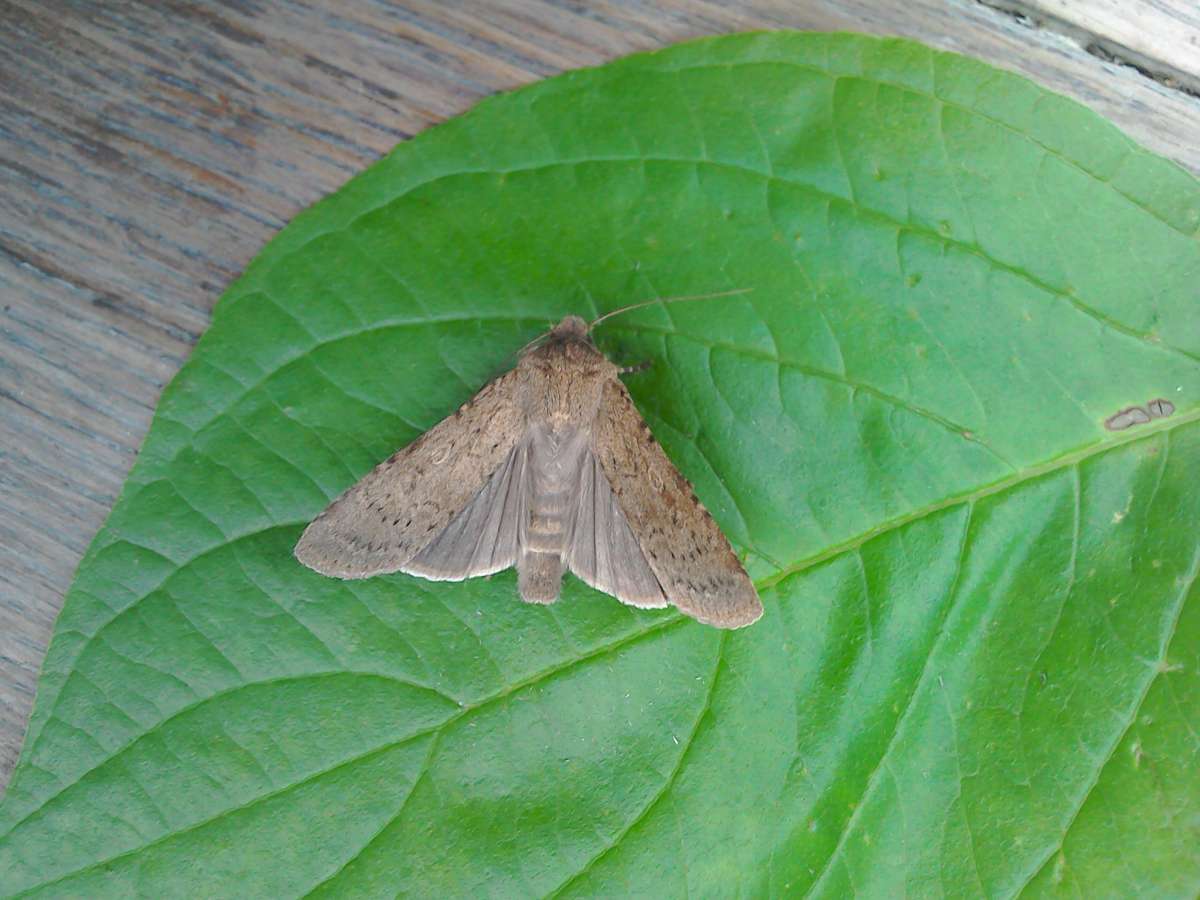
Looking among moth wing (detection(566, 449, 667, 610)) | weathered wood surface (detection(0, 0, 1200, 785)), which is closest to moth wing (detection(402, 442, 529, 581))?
moth wing (detection(566, 449, 667, 610))

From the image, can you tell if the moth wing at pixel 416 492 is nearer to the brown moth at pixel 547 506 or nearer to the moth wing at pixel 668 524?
the brown moth at pixel 547 506

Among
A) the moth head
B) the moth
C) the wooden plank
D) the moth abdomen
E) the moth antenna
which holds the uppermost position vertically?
the wooden plank

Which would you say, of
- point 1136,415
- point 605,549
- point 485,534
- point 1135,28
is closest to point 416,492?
point 485,534

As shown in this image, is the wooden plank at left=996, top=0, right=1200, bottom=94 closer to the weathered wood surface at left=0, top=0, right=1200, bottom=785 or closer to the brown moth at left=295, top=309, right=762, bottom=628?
the weathered wood surface at left=0, top=0, right=1200, bottom=785

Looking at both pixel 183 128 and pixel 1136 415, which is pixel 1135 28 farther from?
pixel 183 128

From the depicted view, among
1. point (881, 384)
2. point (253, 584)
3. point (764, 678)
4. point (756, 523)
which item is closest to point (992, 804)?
→ point (764, 678)

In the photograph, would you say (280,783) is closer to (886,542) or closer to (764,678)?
(764,678)
